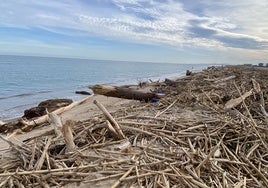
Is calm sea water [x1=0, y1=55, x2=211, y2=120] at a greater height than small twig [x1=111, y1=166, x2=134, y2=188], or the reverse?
small twig [x1=111, y1=166, x2=134, y2=188]

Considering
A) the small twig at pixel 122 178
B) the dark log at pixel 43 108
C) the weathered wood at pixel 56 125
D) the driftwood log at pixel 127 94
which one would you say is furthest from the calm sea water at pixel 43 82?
the small twig at pixel 122 178

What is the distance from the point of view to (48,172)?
3.40 metres

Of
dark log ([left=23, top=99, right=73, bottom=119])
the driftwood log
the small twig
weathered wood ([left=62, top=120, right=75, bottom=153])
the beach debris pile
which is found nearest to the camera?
the small twig

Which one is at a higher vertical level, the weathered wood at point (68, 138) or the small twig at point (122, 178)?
the weathered wood at point (68, 138)

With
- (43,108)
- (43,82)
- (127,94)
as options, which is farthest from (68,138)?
(43,82)

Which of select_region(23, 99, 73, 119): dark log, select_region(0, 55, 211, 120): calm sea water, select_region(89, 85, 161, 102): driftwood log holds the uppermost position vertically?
select_region(89, 85, 161, 102): driftwood log

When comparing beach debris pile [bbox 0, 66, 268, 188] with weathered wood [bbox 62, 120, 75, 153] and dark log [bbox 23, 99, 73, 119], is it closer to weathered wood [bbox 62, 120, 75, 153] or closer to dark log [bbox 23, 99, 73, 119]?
weathered wood [bbox 62, 120, 75, 153]

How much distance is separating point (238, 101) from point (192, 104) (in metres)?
1.15

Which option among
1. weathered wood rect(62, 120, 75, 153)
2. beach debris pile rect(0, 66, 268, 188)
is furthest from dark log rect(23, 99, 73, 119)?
weathered wood rect(62, 120, 75, 153)

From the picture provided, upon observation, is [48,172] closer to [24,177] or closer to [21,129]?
[24,177]

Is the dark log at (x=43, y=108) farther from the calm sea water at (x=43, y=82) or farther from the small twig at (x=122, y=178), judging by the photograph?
the small twig at (x=122, y=178)

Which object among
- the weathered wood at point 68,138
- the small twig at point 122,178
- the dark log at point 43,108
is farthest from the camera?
the dark log at point 43,108

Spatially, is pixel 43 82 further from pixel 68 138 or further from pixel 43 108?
pixel 68 138

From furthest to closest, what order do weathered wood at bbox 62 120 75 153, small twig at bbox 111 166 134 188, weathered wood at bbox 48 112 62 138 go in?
weathered wood at bbox 48 112 62 138
weathered wood at bbox 62 120 75 153
small twig at bbox 111 166 134 188
